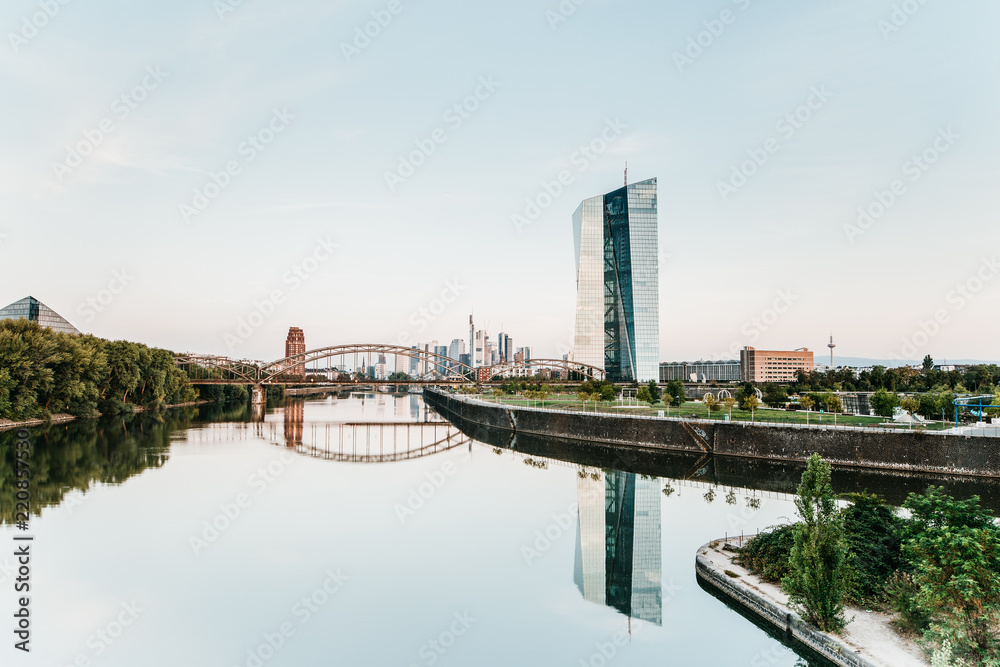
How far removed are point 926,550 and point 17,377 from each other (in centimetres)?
5055

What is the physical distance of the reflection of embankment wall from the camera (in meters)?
24.0

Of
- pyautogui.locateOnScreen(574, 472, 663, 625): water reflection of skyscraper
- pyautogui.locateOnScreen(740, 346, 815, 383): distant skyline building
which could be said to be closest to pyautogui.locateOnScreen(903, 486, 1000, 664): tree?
pyautogui.locateOnScreen(574, 472, 663, 625): water reflection of skyscraper

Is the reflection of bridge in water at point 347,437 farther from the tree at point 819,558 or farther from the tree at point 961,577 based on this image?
the tree at point 961,577

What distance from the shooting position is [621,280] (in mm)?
93062

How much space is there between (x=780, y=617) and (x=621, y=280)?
84.8m

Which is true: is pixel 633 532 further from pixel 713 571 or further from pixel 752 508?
pixel 713 571

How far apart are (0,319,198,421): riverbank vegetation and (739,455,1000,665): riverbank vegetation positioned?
46.8 m

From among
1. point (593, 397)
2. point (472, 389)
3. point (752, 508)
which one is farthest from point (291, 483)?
point (472, 389)

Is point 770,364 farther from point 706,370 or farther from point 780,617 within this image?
point 780,617

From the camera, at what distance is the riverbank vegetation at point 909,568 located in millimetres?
8094

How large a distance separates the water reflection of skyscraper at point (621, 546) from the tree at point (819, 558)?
301cm

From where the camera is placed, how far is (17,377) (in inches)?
1661

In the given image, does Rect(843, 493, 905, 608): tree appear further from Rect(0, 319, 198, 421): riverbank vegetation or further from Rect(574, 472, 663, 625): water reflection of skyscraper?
Rect(0, 319, 198, 421): riverbank vegetation

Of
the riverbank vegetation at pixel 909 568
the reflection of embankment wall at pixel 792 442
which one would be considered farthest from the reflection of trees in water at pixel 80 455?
the reflection of embankment wall at pixel 792 442
